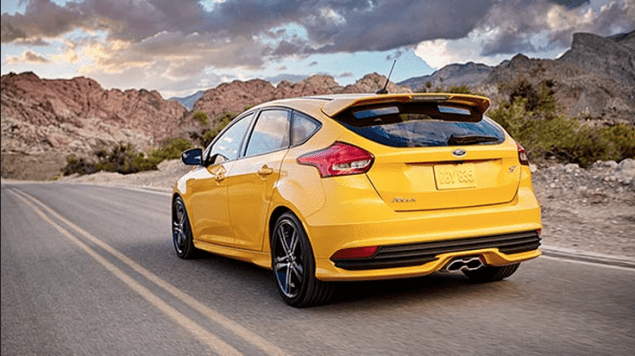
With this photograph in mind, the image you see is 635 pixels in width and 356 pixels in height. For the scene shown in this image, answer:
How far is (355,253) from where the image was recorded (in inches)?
204

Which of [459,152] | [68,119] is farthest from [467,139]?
[68,119]

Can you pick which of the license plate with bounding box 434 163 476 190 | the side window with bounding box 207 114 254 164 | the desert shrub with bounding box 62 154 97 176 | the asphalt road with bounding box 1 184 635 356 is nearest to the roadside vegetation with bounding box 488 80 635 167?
the asphalt road with bounding box 1 184 635 356

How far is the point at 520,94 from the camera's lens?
22.1 m

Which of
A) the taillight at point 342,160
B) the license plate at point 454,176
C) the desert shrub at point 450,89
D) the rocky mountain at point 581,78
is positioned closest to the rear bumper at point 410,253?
the license plate at point 454,176

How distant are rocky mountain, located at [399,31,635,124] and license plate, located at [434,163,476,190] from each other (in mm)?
15014

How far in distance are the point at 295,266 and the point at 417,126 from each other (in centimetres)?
146

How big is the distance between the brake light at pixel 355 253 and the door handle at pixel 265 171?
3.95 ft

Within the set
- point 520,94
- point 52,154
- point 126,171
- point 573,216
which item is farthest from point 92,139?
point 573,216

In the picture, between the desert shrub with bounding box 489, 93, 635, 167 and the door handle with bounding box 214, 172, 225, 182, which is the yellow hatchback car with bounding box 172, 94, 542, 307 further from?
the desert shrub with bounding box 489, 93, 635, 167

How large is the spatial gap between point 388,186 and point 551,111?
50.0ft

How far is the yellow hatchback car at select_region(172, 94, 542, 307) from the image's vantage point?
17.0 feet

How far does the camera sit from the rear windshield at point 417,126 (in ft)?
17.8

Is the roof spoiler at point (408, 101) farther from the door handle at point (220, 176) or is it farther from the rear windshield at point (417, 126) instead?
the door handle at point (220, 176)

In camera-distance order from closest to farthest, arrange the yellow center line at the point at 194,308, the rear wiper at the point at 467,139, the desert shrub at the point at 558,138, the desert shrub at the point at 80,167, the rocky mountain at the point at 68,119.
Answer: the yellow center line at the point at 194,308 → the rear wiper at the point at 467,139 → the desert shrub at the point at 558,138 → the desert shrub at the point at 80,167 → the rocky mountain at the point at 68,119
